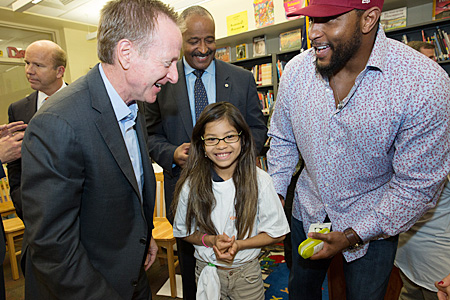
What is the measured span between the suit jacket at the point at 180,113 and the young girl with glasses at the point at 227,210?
218 millimetres

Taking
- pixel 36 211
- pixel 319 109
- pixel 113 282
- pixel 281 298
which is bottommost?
pixel 281 298

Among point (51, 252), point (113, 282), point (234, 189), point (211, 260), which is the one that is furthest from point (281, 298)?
point (51, 252)

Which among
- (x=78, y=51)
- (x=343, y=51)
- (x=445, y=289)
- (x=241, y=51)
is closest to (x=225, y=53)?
(x=241, y=51)

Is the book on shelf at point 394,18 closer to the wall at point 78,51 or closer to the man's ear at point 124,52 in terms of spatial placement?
the man's ear at point 124,52

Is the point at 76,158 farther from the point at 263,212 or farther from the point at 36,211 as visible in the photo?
the point at 263,212

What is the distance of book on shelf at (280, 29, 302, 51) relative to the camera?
398 centimetres

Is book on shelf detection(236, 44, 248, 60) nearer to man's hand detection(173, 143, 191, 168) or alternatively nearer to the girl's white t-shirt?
man's hand detection(173, 143, 191, 168)

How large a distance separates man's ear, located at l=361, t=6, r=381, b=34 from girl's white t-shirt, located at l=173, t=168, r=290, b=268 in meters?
0.85

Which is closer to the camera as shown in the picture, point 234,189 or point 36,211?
point 36,211

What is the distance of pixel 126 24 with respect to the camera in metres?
1.01

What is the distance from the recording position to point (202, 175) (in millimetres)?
1612

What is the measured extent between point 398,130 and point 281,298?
6.20ft

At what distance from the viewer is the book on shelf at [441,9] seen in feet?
10.0

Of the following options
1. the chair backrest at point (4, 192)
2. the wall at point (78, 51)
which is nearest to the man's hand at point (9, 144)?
the chair backrest at point (4, 192)
